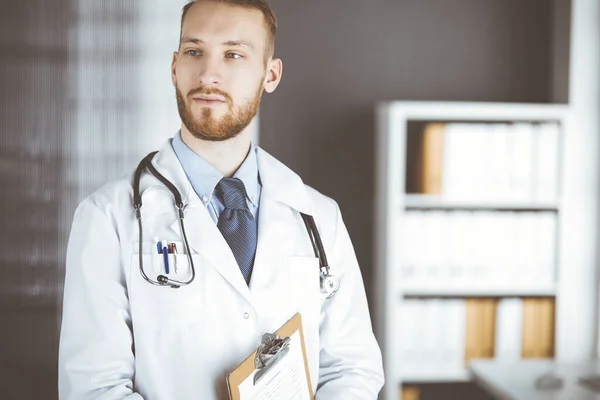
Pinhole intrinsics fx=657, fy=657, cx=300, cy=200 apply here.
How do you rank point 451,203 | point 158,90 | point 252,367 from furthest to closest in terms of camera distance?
point 158,90 < point 451,203 < point 252,367

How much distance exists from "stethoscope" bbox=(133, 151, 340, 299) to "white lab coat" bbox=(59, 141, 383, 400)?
14mm

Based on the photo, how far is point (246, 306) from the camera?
121 cm

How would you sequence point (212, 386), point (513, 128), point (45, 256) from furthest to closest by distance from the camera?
point (45, 256)
point (513, 128)
point (212, 386)

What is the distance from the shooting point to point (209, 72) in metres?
1.20

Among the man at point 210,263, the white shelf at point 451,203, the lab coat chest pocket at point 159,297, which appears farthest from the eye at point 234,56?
the white shelf at point 451,203

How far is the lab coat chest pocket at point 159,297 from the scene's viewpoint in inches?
45.6

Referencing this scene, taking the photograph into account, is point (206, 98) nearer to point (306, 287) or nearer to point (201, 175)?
point (201, 175)

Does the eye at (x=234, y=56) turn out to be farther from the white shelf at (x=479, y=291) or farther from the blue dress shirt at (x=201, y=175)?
the white shelf at (x=479, y=291)

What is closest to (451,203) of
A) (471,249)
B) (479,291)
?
(471,249)

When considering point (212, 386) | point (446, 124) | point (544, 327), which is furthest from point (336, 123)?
point (212, 386)

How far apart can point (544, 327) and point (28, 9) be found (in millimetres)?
2451

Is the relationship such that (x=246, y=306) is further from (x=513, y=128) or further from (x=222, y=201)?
(x=513, y=128)

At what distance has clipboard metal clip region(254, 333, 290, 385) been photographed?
44.8 inches

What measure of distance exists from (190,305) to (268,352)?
0.16m
